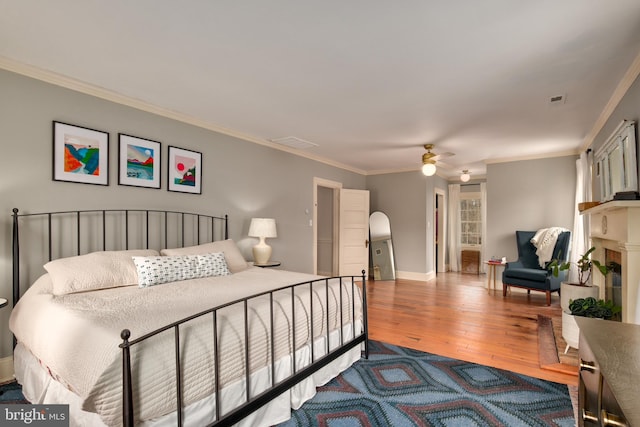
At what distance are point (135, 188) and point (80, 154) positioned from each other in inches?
21.5

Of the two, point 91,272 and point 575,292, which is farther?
point 575,292

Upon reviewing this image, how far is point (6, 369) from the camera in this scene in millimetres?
2479

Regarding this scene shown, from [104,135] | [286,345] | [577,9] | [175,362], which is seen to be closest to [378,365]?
[286,345]

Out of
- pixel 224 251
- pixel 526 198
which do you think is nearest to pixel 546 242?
pixel 526 198

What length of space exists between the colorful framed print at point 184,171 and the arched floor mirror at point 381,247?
4162 mm

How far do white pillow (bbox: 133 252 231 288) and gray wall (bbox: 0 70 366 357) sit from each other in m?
0.85

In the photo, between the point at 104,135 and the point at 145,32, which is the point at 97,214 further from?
the point at 145,32

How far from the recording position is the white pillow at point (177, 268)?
2600mm

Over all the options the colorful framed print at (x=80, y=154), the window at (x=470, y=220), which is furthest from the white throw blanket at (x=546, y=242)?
the colorful framed print at (x=80, y=154)

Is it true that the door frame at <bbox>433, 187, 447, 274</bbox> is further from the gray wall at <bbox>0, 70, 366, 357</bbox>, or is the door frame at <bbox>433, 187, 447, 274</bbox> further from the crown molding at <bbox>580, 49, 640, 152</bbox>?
the gray wall at <bbox>0, 70, 366, 357</bbox>

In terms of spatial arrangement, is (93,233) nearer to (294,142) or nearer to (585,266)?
(294,142)

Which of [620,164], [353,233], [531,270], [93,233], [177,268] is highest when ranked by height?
[620,164]

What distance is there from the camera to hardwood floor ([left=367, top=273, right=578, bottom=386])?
2.98 metres

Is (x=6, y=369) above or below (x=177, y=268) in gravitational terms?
below
